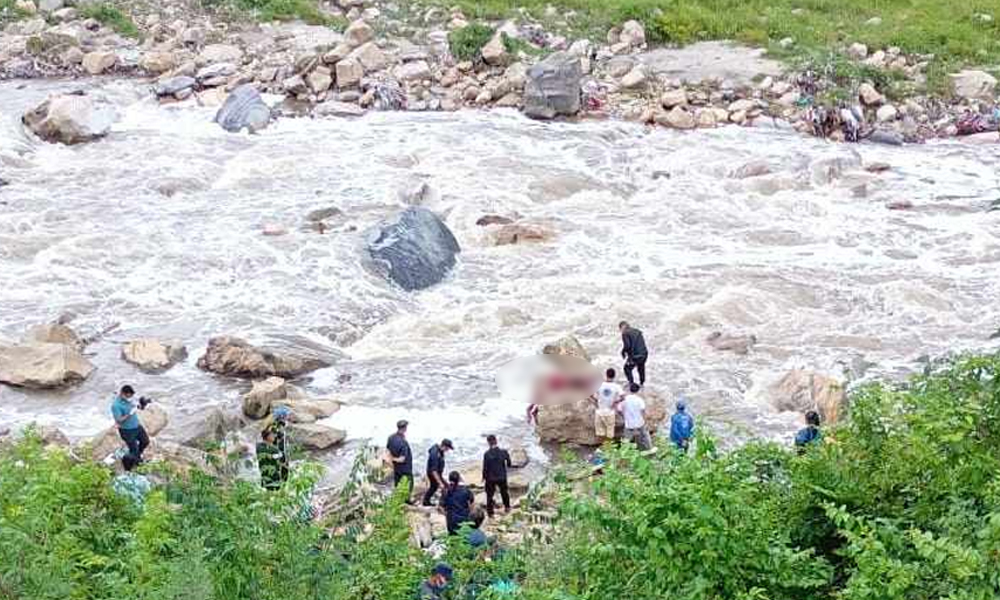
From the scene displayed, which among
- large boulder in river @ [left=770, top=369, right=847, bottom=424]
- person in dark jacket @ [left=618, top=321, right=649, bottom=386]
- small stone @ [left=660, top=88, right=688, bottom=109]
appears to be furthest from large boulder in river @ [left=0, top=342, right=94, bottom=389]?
small stone @ [left=660, top=88, right=688, bottom=109]

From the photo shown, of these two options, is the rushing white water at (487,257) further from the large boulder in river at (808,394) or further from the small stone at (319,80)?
the small stone at (319,80)

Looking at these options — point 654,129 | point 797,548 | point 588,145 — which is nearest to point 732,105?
point 654,129

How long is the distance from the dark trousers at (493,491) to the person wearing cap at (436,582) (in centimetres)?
408

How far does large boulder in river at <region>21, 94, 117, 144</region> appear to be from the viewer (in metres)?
26.7

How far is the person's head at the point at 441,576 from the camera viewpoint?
8.95 metres

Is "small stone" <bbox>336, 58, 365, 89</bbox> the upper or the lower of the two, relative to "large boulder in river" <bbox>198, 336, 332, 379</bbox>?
upper

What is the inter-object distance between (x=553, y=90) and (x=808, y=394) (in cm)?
1443

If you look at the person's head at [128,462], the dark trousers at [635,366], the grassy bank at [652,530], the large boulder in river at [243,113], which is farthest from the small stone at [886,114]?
the person's head at [128,462]

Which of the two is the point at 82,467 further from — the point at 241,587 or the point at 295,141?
the point at 295,141

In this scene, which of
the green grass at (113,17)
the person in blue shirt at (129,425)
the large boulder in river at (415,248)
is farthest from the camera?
the green grass at (113,17)

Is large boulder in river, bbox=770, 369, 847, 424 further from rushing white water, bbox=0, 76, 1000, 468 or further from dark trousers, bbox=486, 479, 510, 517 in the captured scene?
dark trousers, bbox=486, 479, 510, 517

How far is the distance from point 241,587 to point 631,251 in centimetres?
1381

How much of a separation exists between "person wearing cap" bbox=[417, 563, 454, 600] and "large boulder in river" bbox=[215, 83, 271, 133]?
66.4 ft

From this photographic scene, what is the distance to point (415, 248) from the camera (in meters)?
20.2
